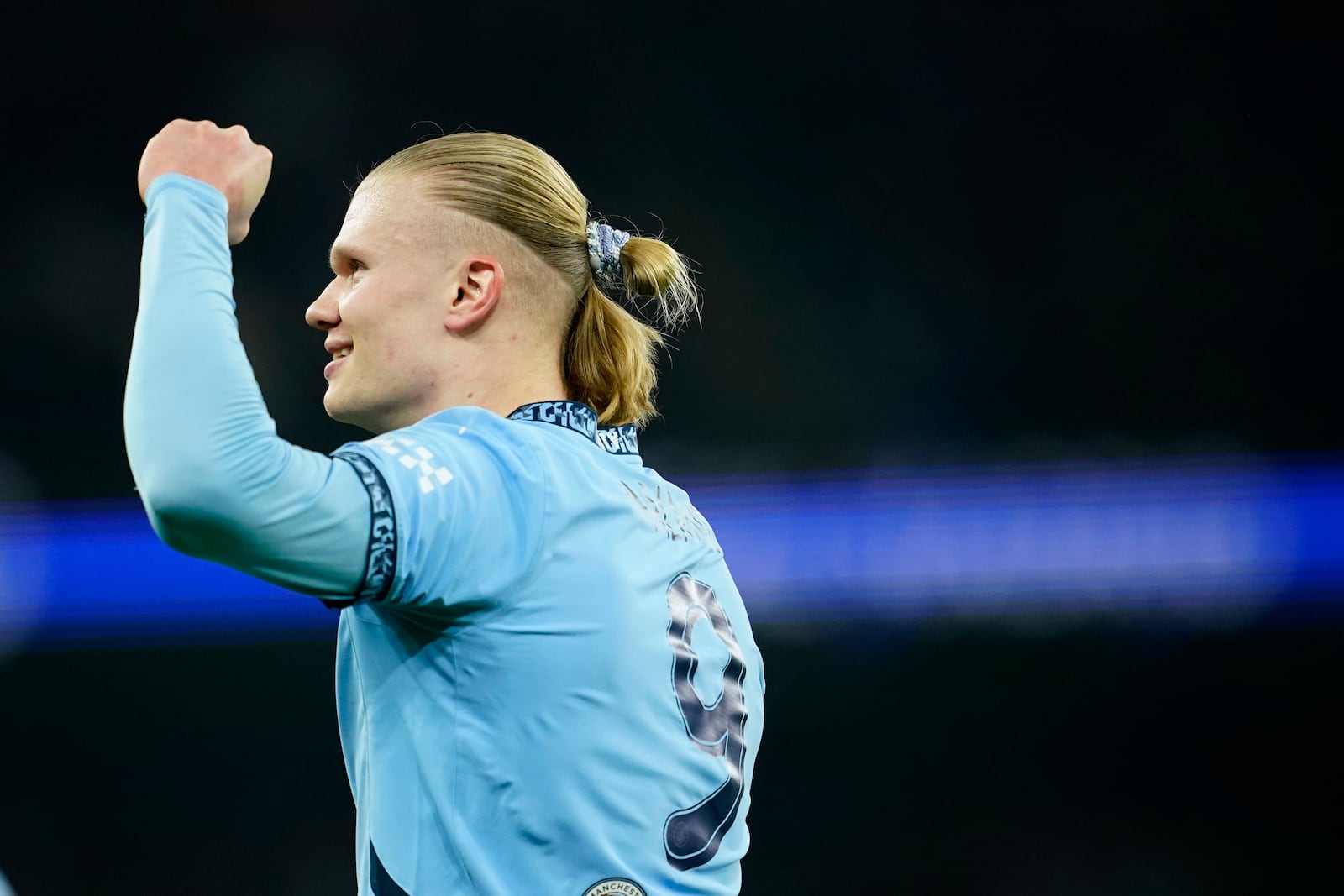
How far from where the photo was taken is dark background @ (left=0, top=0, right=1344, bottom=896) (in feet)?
7.36

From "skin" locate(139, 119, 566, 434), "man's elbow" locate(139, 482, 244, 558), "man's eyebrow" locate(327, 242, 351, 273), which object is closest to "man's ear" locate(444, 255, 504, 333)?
"skin" locate(139, 119, 566, 434)

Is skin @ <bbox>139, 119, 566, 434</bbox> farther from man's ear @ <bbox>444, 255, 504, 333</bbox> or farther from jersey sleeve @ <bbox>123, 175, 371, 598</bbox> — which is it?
jersey sleeve @ <bbox>123, 175, 371, 598</bbox>

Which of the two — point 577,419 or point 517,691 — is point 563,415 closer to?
point 577,419

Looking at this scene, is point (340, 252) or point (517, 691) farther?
point (340, 252)

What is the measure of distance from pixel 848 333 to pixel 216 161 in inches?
66.4

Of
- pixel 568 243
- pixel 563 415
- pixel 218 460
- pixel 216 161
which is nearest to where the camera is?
pixel 218 460

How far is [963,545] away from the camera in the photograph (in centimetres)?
239

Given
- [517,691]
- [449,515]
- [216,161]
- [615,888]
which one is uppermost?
[216,161]

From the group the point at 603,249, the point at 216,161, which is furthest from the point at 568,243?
the point at 216,161

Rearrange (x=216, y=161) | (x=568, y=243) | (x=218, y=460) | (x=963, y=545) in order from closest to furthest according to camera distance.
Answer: (x=218, y=460) < (x=216, y=161) < (x=568, y=243) < (x=963, y=545)

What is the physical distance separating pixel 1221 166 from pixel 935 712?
1.22 m

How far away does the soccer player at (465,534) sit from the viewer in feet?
2.47

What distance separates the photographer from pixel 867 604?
7.70 feet

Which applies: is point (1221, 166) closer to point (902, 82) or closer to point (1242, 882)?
point (902, 82)
